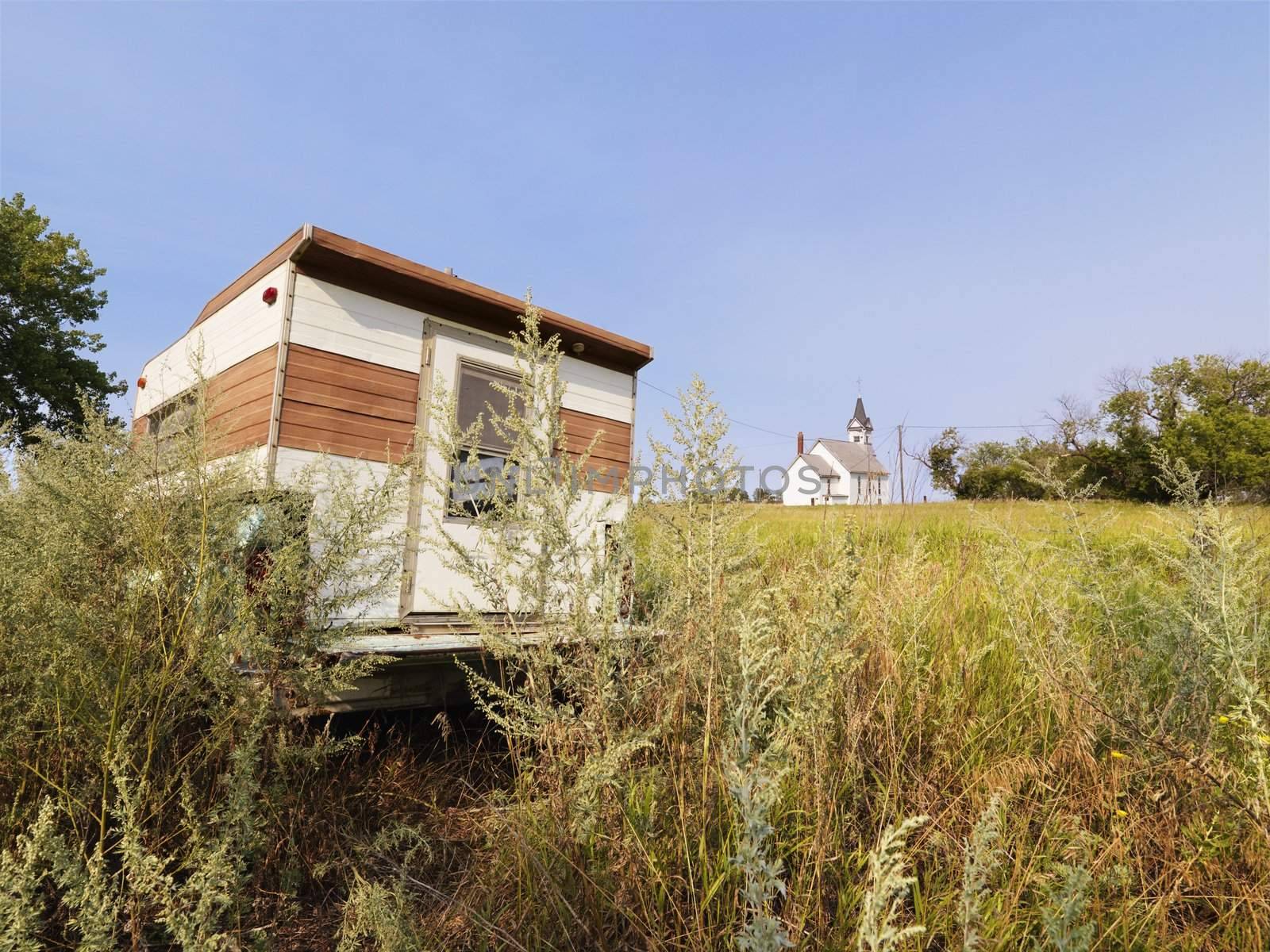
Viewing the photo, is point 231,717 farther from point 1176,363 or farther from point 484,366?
point 1176,363

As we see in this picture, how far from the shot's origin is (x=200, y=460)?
2611mm

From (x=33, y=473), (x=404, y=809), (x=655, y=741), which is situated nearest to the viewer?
(x=655, y=741)

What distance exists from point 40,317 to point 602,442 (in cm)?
2005

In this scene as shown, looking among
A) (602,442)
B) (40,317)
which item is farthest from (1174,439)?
(40,317)

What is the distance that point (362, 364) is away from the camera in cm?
461

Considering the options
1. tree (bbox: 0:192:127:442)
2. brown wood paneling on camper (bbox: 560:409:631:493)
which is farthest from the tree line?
tree (bbox: 0:192:127:442)

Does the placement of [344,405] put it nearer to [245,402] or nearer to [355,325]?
[355,325]

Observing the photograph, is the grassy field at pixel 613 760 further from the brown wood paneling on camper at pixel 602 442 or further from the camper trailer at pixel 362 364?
the brown wood paneling on camper at pixel 602 442

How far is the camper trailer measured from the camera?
4.19 metres

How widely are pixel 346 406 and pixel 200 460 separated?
6.40ft

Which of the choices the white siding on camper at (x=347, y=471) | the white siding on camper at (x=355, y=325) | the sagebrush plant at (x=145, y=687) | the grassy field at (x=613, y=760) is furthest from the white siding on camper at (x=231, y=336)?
the grassy field at (x=613, y=760)

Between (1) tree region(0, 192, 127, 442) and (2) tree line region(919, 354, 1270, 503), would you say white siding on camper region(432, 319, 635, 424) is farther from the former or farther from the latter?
(1) tree region(0, 192, 127, 442)

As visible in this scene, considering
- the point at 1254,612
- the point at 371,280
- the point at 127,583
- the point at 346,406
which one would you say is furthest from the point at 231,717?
the point at 1254,612

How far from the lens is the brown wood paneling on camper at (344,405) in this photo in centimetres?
425
